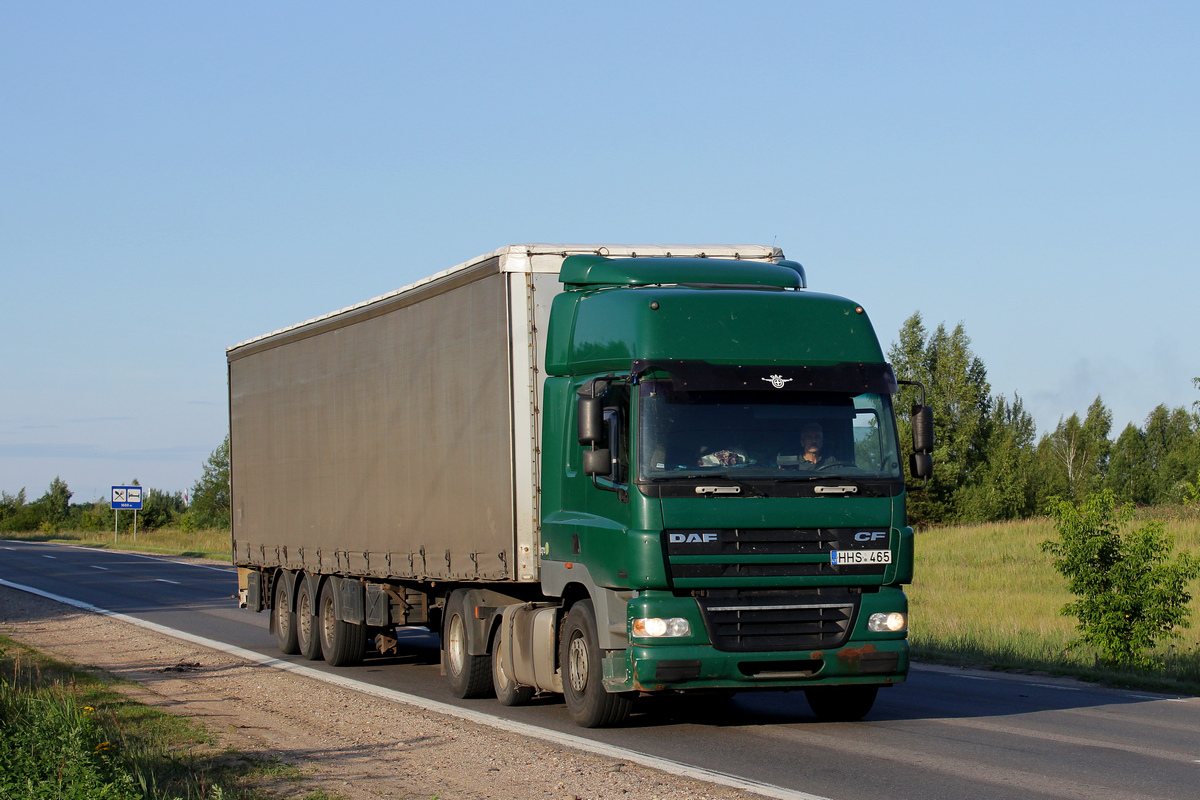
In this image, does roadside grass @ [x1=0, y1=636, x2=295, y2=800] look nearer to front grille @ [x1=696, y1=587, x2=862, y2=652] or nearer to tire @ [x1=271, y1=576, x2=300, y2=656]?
front grille @ [x1=696, y1=587, x2=862, y2=652]

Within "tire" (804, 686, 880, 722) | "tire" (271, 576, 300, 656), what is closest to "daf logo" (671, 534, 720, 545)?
"tire" (804, 686, 880, 722)

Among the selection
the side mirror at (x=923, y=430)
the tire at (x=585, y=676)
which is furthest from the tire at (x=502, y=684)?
the side mirror at (x=923, y=430)

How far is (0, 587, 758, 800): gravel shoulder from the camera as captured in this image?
8.09 meters

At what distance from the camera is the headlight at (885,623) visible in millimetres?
10227

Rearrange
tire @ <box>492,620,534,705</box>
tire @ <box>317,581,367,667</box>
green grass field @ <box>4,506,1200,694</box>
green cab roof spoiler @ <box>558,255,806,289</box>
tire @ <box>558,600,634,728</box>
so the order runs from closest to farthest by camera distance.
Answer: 1. tire @ <box>558,600,634,728</box>
2. green cab roof spoiler @ <box>558,255,806,289</box>
3. tire @ <box>492,620,534,705</box>
4. green grass field @ <box>4,506,1200,694</box>
5. tire @ <box>317,581,367,667</box>

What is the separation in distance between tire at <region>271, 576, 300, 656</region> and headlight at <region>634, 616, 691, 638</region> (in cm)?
940

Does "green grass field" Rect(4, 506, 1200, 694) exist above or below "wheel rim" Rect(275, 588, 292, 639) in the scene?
below

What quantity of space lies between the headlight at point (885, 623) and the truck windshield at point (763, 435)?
42.3 inches

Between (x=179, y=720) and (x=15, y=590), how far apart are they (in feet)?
75.1

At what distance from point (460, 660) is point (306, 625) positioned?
520 cm

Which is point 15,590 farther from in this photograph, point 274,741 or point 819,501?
point 819,501

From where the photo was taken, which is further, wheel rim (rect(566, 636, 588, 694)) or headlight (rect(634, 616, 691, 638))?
wheel rim (rect(566, 636, 588, 694))

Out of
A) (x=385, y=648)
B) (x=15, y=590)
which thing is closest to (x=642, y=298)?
(x=385, y=648)

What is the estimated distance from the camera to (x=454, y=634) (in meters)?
13.5
